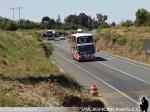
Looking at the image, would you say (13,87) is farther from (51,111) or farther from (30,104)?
(51,111)

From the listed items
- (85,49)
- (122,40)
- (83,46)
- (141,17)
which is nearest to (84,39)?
(83,46)

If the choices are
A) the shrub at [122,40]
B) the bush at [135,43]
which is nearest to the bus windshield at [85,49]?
the bush at [135,43]

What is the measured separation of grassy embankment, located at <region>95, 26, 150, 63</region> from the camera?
63978 mm

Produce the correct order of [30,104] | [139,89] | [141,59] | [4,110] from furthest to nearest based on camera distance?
1. [141,59]
2. [139,89]
3. [30,104]
4. [4,110]

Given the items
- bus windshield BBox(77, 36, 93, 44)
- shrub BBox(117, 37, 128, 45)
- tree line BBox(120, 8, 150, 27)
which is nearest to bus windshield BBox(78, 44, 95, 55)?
bus windshield BBox(77, 36, 93, 44)

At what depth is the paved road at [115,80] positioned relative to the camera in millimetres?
27944

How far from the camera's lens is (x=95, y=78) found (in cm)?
4056

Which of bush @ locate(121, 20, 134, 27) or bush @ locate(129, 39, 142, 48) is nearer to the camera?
bush @ locate(129, 39, 142, 48)

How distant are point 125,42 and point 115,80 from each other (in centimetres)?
3597

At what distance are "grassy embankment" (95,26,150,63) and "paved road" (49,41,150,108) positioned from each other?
7692 millimetres

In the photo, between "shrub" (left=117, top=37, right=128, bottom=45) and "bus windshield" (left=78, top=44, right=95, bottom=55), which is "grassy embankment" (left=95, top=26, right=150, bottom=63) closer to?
"shrub" (left=117, top=37, right=128, bottom=45)

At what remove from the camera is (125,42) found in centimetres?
7412

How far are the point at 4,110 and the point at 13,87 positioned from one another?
20.6 feet

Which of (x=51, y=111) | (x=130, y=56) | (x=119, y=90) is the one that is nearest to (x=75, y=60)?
(x=130, y=56)
